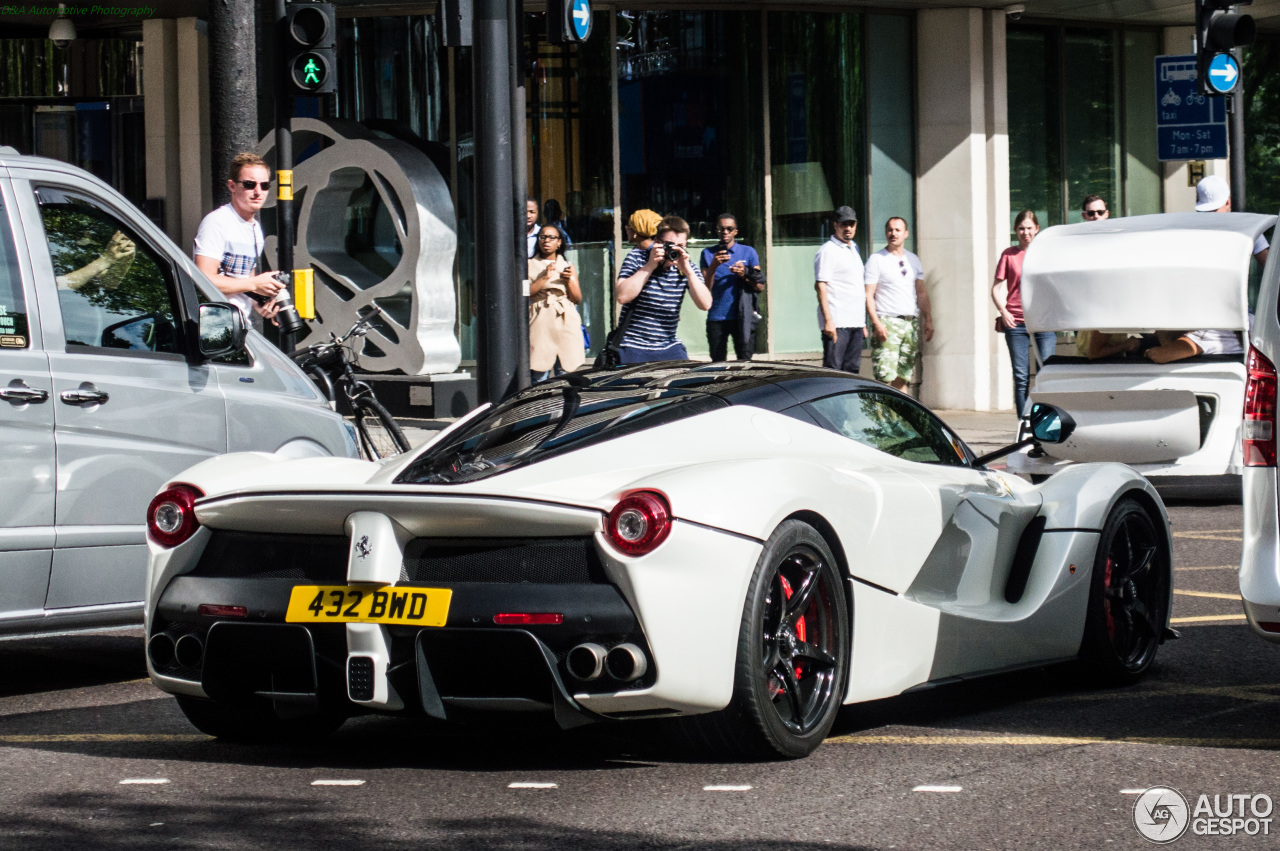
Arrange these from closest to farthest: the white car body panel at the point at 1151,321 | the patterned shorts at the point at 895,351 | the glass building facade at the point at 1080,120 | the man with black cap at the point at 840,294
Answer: the white car body panel at the point at 1151,321
the man with black cap at the point at 840,294
the patterned shorts at the point at 895,351
the glass building facade at the point at 1080,120

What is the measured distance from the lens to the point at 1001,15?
2022 cm

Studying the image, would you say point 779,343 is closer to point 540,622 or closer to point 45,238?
point 45,238

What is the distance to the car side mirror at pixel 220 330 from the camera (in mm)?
7160

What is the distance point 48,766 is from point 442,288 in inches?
529

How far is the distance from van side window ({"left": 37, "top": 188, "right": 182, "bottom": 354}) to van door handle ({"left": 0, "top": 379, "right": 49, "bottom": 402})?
30 cm

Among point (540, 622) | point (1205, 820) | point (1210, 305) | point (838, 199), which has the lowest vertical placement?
point (1205, 820)

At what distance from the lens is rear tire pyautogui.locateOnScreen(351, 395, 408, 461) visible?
1151 cm

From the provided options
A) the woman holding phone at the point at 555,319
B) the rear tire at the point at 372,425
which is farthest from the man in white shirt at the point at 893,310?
the rear tire at the point at 372,425

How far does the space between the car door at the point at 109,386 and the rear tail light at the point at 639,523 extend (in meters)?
2.53

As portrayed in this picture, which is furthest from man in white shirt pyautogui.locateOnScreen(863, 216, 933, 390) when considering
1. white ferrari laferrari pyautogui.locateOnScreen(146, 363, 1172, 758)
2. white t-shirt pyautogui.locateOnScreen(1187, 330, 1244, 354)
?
white ferrari laferrari pyautogui.locateOnScreen(146, 363, 1172, 758)

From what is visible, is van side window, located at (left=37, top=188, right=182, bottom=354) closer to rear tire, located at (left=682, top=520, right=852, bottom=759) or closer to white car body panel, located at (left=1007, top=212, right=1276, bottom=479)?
rear tire, located at (left=682, top=520, right=852, bottom=759)

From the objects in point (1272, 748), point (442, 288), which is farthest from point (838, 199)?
point (1272, 748)
